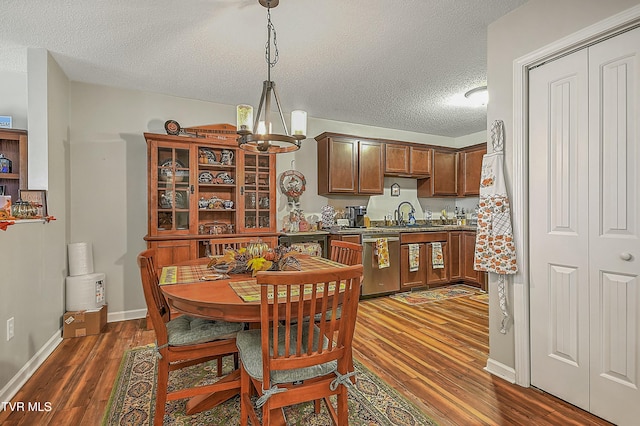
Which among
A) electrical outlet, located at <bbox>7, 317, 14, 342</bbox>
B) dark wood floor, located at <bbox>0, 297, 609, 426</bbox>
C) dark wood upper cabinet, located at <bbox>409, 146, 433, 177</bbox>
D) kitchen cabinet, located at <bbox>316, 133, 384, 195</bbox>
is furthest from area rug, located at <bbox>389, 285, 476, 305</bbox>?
electrical outlet, located at <bbox>7, 317, 14, 342</bbox>

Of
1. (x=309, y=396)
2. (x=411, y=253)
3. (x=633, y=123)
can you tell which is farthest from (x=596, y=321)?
(x=411, y=253)

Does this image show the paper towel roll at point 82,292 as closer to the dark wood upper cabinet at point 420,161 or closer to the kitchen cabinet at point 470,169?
the dark wood upper cabinet at point 420,161

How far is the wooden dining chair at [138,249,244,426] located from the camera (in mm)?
1640

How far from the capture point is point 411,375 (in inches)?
90.4

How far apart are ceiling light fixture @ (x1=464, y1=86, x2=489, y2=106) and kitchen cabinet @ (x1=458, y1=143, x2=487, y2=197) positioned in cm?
144

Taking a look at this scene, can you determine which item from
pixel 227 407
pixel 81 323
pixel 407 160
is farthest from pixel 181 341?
pixel 407 160

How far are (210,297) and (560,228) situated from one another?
2123 millimetres

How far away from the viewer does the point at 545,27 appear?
202cm

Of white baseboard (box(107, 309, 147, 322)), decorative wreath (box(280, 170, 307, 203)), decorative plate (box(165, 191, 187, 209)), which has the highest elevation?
decorative wreath (box(280, 170, 307, 203))

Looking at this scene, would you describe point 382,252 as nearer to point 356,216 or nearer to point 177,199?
point 356,216

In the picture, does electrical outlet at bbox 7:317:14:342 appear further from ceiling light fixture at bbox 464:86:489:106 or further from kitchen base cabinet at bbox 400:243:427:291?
ceiling light fixture at bbox 464:86:489:106

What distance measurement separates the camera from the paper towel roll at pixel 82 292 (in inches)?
122

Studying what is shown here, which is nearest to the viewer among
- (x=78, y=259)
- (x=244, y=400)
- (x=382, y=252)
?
(x=244, y=400)

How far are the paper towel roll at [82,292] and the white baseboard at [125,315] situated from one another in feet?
1.07
